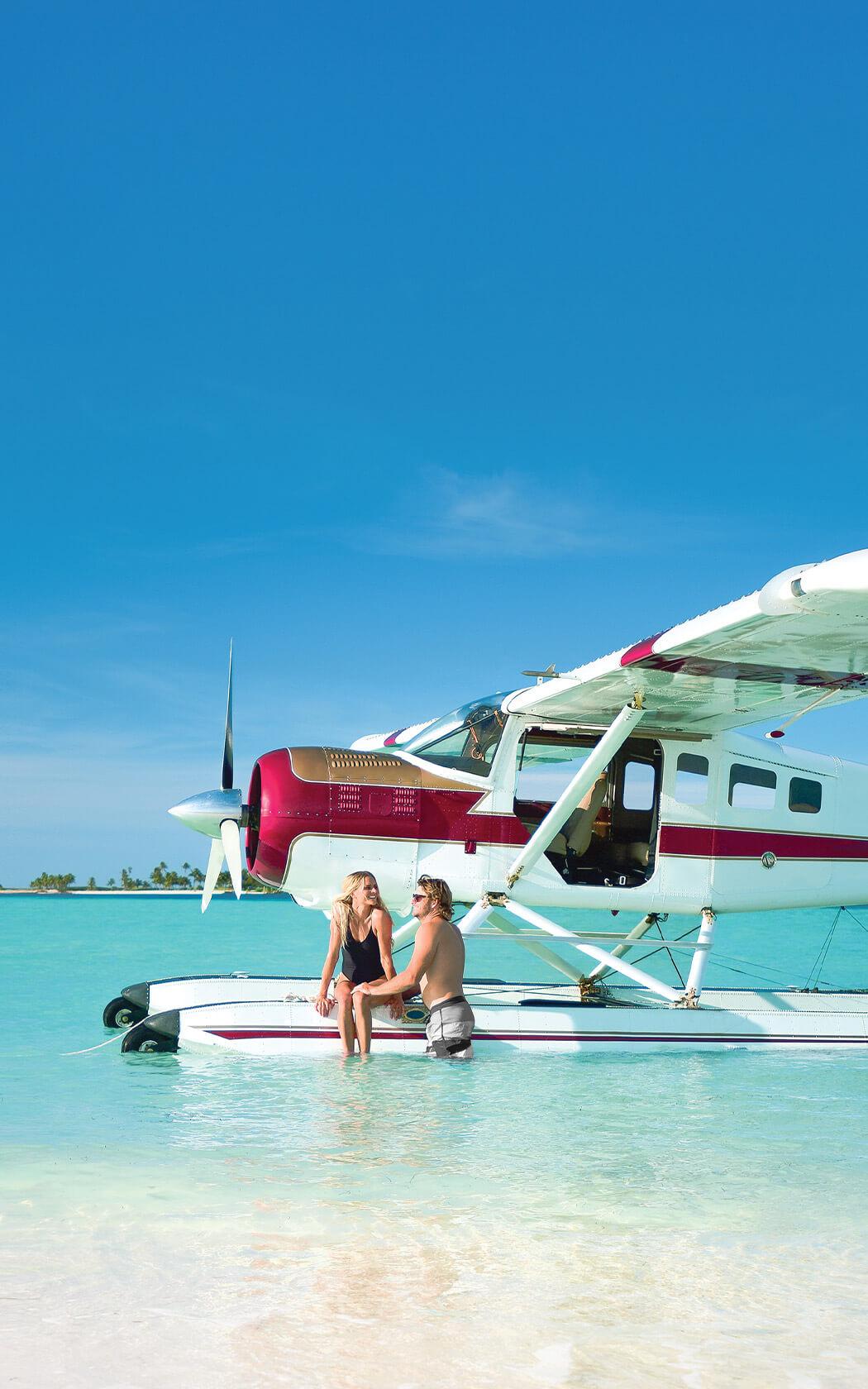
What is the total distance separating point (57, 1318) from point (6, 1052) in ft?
21.6

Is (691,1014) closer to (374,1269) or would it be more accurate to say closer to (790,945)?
(374,1269)

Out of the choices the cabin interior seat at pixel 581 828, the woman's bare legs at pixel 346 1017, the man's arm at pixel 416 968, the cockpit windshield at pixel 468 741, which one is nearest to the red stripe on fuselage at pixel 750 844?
the cabin interior seat at pixel 581 828

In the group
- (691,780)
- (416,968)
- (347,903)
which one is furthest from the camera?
(691,780)

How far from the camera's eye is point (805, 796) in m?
11.0

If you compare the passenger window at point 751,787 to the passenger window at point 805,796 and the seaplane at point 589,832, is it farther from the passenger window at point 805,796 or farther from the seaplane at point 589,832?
the passenger window at point 805,796

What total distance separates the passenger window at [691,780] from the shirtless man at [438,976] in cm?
278

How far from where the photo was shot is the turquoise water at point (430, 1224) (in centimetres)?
323

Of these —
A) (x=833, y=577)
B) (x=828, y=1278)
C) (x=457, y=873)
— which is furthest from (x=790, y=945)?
(x=828, y=1278)

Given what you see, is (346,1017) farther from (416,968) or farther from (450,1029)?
(450,1029)

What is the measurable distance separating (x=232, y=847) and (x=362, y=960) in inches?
58.0

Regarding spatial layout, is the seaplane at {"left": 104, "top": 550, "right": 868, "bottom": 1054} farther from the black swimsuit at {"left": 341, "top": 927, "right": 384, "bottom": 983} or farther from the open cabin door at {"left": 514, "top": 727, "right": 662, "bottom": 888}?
the black swimsuit at {"left": 341, "top": 927, "right": 384, "bottom": 983}

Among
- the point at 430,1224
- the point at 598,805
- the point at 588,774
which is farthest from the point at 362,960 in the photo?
the point at 430,1224

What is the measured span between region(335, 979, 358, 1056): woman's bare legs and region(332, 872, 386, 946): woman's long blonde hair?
0.35 m

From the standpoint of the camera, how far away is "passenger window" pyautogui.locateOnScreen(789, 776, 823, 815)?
11.0 metres
